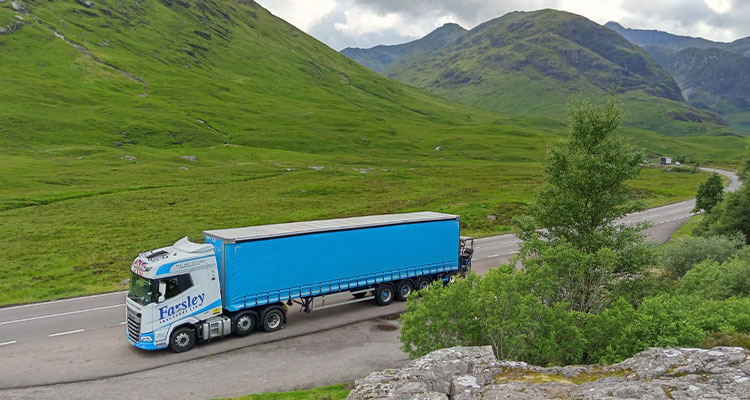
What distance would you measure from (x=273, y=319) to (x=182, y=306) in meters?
4.75

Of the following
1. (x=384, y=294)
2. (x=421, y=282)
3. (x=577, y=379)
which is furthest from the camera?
(x=421, y=282)

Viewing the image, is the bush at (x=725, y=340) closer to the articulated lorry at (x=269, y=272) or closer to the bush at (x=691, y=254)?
the articulated lorry at (x=269, y=272)

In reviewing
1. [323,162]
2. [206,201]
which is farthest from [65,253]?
[323,162]

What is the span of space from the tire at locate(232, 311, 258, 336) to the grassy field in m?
6.42

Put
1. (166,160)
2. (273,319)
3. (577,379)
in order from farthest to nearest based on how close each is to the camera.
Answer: (166,160) → (273,319) → (577,379)

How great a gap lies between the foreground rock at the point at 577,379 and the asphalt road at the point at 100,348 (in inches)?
336

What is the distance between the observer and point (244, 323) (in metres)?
23.8

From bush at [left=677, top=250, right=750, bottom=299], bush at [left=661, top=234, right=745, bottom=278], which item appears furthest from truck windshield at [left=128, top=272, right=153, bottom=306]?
bush at [left=661, top=234, right=745, bottom=278]

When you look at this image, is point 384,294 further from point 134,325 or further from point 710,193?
point 710,193

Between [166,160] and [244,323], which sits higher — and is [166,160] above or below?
above

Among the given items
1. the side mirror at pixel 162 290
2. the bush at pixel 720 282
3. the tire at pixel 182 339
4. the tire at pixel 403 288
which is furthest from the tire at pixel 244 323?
the bush at pixel 720 282

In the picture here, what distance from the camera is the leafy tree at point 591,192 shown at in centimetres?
2316

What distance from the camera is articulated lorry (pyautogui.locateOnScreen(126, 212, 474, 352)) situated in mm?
21500

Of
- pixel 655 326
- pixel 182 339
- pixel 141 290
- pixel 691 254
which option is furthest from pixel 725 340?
pixel 141 290
